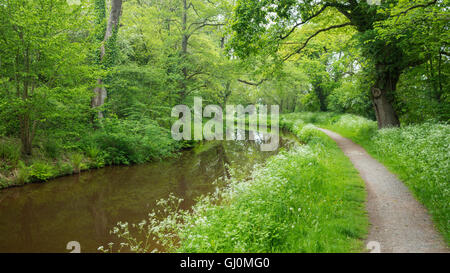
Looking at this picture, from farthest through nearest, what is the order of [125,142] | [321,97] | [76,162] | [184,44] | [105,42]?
[321,97], [184,44], [105,42], [125,142], [76,162]

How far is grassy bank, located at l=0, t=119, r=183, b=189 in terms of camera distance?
927 centimetres

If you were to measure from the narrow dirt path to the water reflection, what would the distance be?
4410mm

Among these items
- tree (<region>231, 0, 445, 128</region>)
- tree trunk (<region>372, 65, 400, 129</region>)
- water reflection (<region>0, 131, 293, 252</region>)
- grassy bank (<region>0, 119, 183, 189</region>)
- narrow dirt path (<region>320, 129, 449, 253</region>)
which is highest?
tree (<region>231, 0, 445, 128</region>)

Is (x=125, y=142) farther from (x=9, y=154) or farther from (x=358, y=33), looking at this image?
(x=358, y=33)

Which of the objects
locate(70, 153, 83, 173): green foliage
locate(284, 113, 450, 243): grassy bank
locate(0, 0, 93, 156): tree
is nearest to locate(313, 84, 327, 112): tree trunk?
locate(284, 113, 450, 243): grassy bank

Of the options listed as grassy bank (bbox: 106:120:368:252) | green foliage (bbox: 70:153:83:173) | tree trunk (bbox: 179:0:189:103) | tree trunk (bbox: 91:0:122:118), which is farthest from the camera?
tree trunk (bbox: 179:0:189:103)

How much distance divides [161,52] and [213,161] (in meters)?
9.83

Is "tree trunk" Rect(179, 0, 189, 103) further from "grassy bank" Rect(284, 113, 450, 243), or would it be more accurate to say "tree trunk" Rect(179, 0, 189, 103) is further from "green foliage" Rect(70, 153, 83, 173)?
"grassy bank" Rect(284, 113, 450, 243)

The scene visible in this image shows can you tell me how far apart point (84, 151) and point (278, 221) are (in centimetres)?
1121

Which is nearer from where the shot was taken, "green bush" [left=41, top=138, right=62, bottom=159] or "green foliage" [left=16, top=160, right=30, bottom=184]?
"green foliage" [left=16, top=160, right=30, bottom=184]

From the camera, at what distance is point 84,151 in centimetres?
1243

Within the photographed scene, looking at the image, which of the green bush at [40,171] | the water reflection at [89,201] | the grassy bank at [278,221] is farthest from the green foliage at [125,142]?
the grassy bank at [278,221]

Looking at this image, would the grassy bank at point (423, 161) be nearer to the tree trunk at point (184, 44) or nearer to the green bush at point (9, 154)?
the green bush at point (9, 154)

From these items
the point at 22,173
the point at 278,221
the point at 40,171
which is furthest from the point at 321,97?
the point at 22,173
